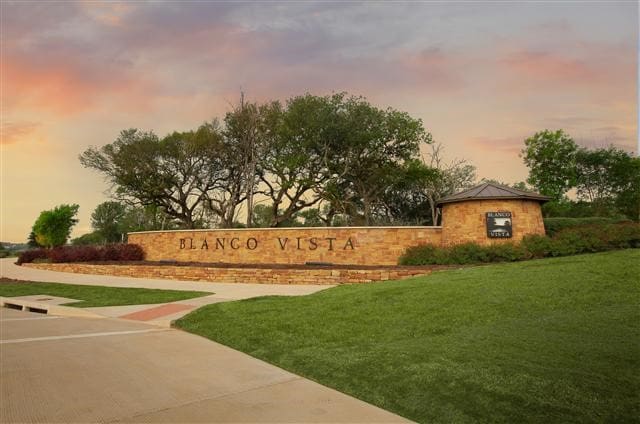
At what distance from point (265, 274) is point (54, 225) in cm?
5143

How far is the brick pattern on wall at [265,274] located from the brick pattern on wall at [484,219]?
343cm

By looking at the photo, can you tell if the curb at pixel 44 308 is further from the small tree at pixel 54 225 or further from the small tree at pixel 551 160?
the small tree at pixel 54 225

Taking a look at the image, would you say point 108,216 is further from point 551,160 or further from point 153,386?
point 153,386

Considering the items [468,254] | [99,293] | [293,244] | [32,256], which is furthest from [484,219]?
[32,256]

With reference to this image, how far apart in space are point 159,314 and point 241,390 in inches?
255

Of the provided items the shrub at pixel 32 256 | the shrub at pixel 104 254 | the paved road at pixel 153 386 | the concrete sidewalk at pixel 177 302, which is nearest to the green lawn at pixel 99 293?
the concrete sidewalk at pixel 177 302

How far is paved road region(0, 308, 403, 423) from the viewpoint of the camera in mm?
4250

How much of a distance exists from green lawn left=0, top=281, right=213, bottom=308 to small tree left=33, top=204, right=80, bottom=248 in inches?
1738

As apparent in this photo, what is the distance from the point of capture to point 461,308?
A: 8195mm

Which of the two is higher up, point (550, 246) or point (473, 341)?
point (550, 246)

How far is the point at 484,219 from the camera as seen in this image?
18.3 metres

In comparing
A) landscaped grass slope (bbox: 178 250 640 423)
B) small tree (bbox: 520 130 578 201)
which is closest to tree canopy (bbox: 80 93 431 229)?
small tree (bbox: 520 130 578 201)

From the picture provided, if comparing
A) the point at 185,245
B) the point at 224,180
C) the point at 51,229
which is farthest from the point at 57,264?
the point at 51,229

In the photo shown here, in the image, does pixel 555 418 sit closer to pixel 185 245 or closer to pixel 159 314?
pixel 159 314
